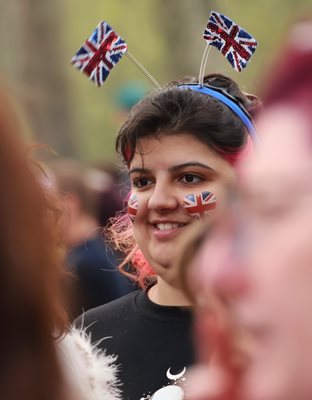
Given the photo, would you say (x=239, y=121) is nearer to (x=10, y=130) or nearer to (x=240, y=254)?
(x=10, y=130)

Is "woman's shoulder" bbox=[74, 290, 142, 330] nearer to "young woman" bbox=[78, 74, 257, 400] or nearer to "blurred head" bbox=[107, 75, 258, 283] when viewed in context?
"young woman" bbox=[78, 74, 257, 400]

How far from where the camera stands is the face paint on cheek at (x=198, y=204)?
319 centimetres

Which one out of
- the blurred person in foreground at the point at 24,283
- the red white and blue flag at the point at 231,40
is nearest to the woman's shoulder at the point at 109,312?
the red white and blue flag at the point at 231,40

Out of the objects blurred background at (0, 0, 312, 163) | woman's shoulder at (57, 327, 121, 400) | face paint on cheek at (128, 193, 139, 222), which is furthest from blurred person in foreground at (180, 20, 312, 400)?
blurred background at (0, 0, 312, 163)

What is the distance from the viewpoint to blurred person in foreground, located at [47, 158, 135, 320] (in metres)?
5.20

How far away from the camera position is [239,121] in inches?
132

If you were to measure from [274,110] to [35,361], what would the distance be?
1.87ft

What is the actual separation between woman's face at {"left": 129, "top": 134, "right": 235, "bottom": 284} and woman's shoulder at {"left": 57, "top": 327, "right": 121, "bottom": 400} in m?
0.35

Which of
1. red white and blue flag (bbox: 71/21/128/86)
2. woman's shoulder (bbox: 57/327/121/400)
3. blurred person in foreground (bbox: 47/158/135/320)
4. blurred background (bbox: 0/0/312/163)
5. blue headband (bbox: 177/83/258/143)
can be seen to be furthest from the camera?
blurred background (bbox: 0/0/312/163)

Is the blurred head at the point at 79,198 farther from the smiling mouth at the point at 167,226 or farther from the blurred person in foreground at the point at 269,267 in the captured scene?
the blurred person in foreground at the point at 269,267

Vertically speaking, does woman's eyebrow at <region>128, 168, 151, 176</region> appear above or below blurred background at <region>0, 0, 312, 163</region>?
below

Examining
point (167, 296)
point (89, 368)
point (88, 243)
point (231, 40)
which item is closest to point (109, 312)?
point (167, 296)

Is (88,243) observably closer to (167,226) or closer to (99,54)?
(99,54)

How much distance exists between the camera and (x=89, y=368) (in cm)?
Result: 271
